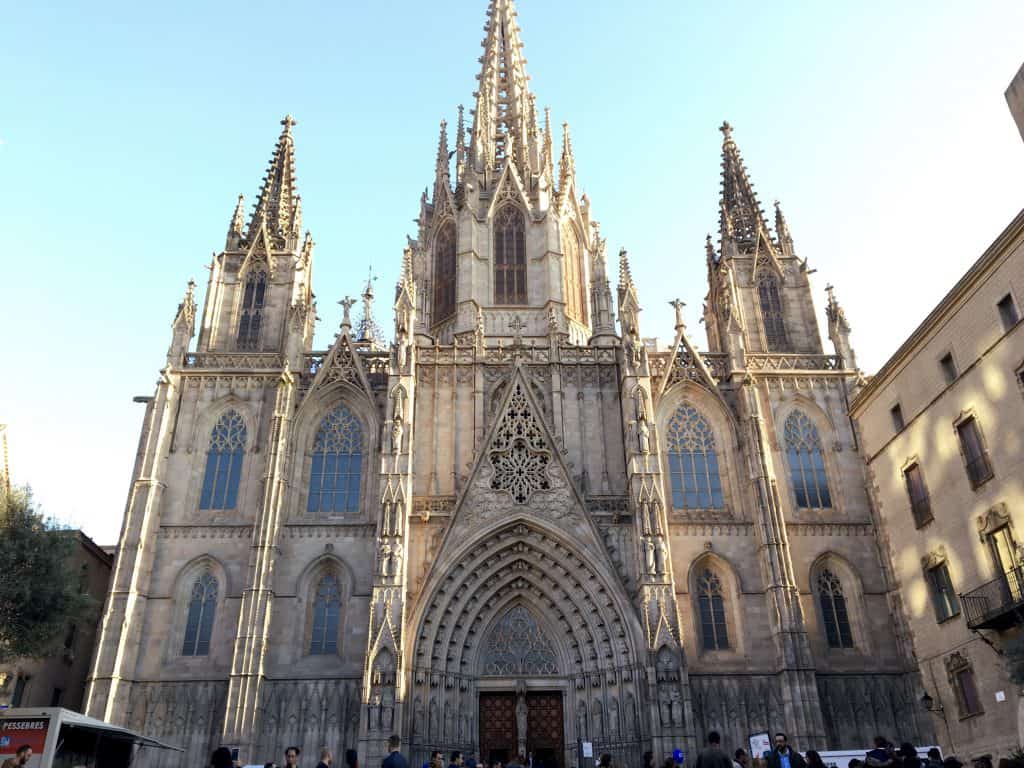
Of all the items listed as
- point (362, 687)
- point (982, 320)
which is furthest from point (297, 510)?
point (982, 320)

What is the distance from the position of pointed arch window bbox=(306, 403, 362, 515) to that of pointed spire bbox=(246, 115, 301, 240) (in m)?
10.5

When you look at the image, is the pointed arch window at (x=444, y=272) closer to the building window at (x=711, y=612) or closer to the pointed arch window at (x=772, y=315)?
the pointed arch window at (x=772, y=315)

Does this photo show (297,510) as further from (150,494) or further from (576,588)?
(576,588)

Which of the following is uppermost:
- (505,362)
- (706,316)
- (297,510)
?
(706,316)

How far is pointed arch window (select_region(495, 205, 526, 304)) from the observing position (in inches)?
1444

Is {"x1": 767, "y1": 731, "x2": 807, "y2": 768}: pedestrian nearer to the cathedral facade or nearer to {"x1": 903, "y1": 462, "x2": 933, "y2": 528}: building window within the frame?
the cathedral facade

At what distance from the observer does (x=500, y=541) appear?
28.0 meters

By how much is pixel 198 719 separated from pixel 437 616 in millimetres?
8163

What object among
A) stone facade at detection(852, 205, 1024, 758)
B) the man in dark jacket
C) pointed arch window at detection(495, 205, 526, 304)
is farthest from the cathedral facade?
the man in dark jacket

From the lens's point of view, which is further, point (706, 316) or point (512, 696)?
point (706, 316)

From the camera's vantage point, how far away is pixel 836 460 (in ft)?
102

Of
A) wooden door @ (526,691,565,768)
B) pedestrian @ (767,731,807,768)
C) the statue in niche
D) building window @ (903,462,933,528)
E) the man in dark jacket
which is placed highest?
building window @ (903,462,933,528)

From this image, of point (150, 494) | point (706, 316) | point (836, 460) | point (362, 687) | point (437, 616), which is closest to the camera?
point (362, 687)

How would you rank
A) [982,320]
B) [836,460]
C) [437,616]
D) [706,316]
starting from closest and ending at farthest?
[982,320]
[437,616]
[836,460]
[706,316]
